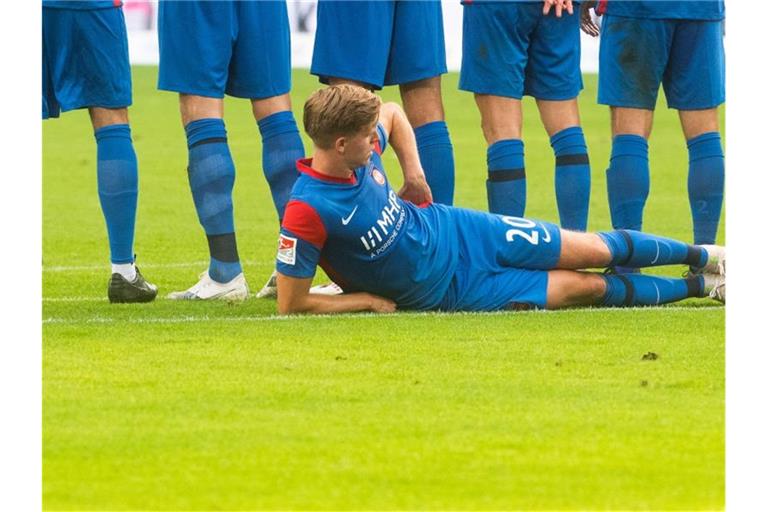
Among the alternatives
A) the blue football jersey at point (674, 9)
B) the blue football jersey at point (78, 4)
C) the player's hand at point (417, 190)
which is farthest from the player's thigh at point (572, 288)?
the blue football jersey at point (78, 4)

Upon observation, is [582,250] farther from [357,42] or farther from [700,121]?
[357,42]

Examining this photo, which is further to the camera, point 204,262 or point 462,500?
point 204,262

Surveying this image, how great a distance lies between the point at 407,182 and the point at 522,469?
292 cm

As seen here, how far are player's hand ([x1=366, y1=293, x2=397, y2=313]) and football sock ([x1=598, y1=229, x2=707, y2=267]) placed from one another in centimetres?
90

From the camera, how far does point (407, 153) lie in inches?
277

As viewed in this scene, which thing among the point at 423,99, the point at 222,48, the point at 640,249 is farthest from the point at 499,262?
the point at 222,48

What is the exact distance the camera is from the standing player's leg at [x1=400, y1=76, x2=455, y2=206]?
25.3 feet

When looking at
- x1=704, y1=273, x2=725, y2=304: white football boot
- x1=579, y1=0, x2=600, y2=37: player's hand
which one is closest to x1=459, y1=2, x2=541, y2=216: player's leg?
x1=579, y1=0, x2=600, y2=37: player's hand

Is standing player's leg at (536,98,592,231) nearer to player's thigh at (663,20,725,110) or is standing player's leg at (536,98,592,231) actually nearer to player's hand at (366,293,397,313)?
player's thigh at (663,20,725,110)

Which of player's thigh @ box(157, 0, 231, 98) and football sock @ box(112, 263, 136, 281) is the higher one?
player's thigh @ box(157, 0, 231, 98)

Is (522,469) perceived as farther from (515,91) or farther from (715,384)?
(515,91)

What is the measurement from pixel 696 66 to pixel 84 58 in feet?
8.79
